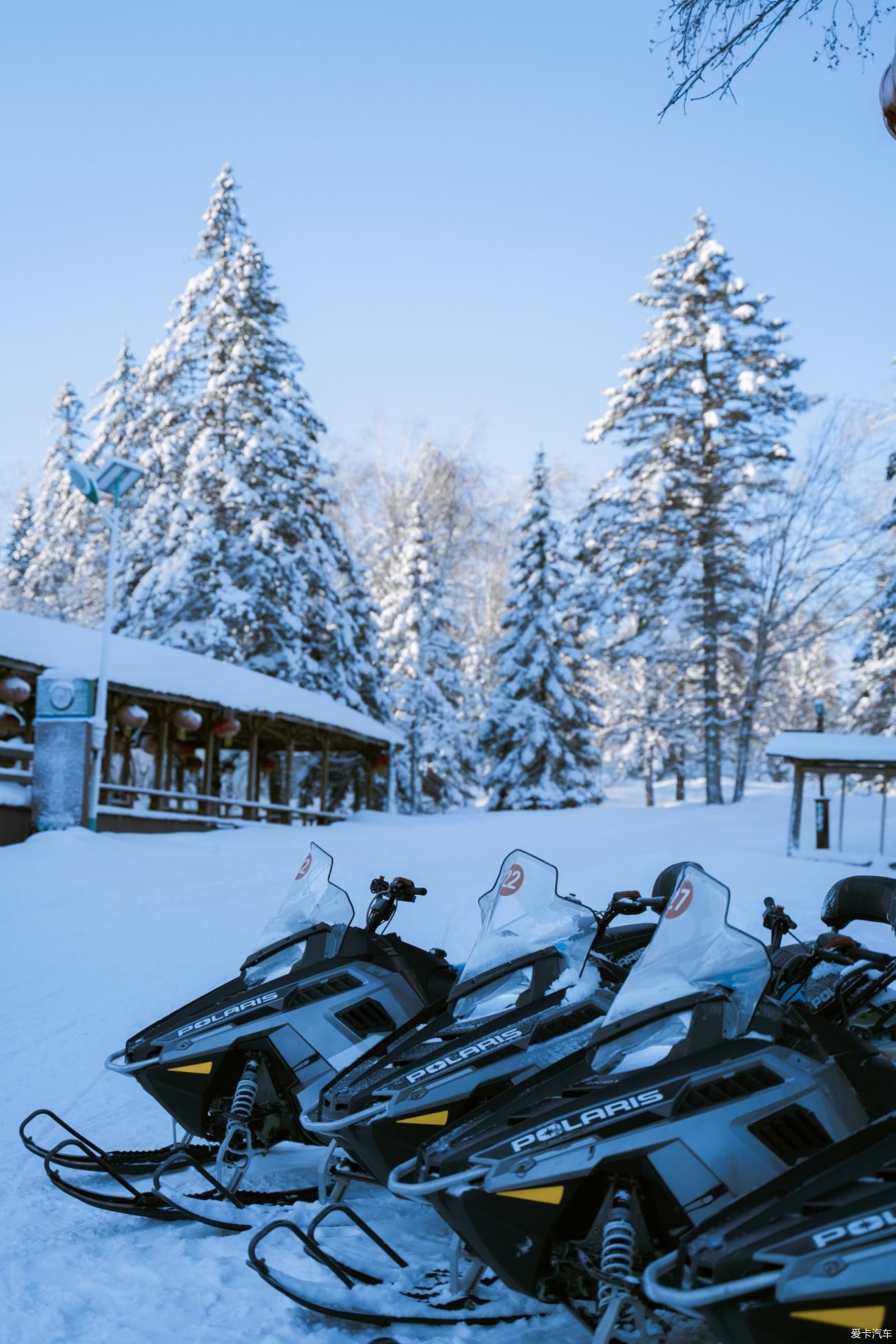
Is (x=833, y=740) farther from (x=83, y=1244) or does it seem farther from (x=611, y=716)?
(x=611, y=716)

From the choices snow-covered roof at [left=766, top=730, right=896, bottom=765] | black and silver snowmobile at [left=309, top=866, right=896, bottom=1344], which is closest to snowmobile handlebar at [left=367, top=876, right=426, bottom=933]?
black and silver snowmobile at [left=309, top=866, right=896, bottom=1344]

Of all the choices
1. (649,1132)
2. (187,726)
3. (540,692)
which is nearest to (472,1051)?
(649,1132)

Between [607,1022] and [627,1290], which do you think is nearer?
[627,1290]

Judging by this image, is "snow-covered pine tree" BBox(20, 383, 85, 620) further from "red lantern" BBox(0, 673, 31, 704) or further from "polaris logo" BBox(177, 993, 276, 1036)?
"polaris logo" BBox(177, 993, 276, 1036)

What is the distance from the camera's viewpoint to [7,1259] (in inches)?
131

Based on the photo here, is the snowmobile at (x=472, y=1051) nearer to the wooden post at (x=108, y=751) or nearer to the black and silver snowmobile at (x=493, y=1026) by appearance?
the black and silver snowmobile at (x=493, y=1026)

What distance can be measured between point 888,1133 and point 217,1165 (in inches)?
101

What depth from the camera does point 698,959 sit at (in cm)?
304

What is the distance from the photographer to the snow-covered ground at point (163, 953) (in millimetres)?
3012

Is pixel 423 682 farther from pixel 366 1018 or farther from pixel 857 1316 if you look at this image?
pixel 857 1316

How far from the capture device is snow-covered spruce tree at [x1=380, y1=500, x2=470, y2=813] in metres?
27.4

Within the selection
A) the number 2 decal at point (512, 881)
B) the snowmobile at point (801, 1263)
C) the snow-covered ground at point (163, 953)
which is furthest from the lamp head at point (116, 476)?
the snowmobile at point (801, 1263)

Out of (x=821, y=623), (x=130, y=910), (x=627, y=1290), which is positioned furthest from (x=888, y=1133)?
(x=821, y=623)

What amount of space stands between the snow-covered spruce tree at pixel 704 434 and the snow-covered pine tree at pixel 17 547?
19.5 meters
